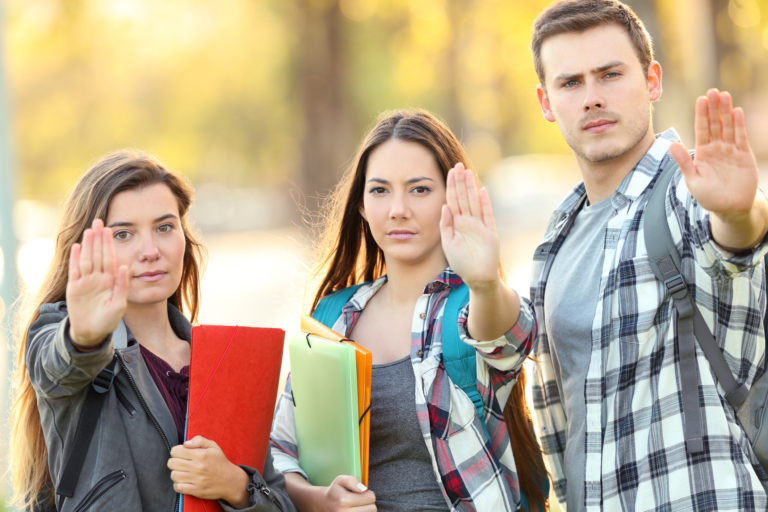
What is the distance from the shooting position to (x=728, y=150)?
2.63 meters

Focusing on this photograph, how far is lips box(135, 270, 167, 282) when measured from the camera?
9.82 feet

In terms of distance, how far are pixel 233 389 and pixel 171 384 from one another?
0.26 meters

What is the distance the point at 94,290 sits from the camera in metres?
2.59

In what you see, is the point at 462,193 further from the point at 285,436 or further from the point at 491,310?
the point at 285,436

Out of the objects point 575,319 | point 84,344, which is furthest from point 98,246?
point 575,319

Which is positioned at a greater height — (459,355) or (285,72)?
(285,72)

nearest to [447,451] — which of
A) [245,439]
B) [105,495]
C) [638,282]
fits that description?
[245,439]

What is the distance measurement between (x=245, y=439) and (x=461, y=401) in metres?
0.73

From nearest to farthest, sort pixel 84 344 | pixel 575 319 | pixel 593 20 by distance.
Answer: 1. pixel 84 344
2. pixel 575 319
3. pixel 593 20

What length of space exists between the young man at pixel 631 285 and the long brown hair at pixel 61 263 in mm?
1494

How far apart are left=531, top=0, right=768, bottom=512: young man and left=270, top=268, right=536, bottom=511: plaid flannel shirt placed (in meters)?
0.27

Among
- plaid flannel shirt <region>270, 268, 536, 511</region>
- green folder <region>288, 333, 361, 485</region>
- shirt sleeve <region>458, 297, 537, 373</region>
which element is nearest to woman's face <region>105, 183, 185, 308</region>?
green folder <region>288, 333, 361, 485</region>

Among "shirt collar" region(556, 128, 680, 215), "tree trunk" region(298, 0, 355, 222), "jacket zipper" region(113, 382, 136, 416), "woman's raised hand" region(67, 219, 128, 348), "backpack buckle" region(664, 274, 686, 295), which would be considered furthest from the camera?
"tree trunk" region(298, 0, 355, 222)

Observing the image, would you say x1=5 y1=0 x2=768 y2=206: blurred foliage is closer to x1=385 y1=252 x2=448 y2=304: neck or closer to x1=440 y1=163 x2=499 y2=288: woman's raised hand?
x1=385 y1=252 x2=448 y2=304: neck
